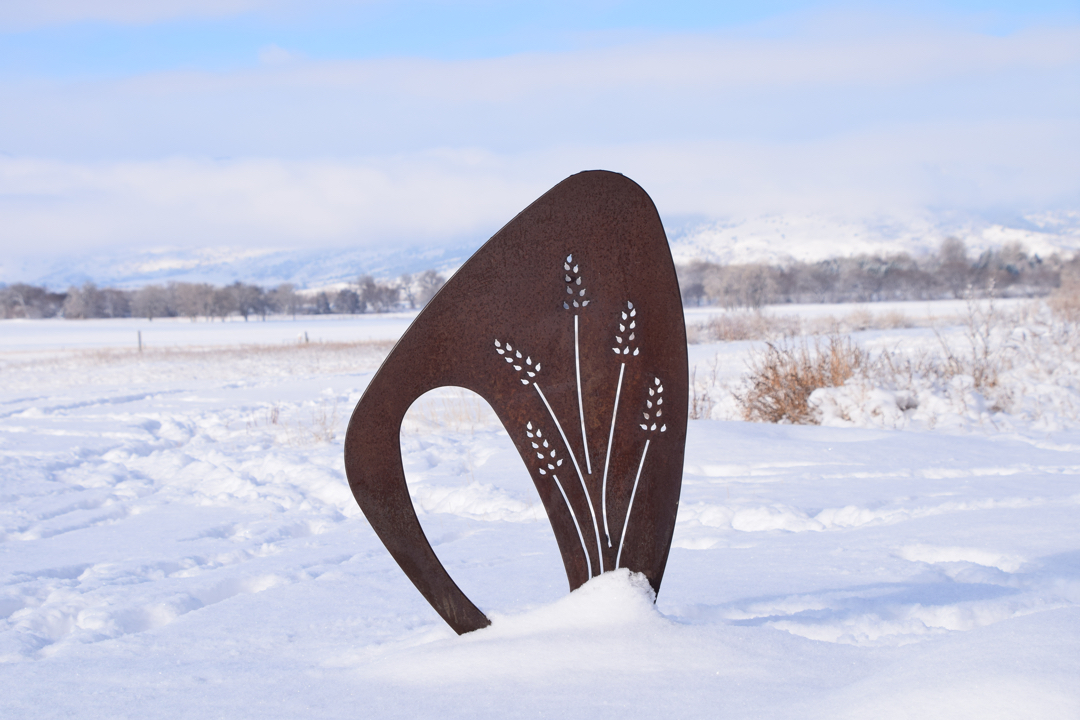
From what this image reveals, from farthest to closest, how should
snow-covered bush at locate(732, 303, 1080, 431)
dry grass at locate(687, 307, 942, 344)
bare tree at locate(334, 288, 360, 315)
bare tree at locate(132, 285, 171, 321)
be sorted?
bare tree at locate(334, 288, 360, 315) < bare tree at locate(132, 285, 171, 321) < dry grass at locate(687, 307, 942, 344) < snow-covered bush at locate(732, 303, 1080, 431)

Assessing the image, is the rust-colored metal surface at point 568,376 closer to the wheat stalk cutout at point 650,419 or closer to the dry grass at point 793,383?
the wheat stalk cutout at point 650,419

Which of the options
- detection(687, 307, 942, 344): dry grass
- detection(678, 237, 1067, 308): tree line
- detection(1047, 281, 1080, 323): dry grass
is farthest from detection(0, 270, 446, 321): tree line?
detection(1047, 281, 1080, 323): dry grass

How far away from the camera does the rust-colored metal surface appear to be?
2.59 m

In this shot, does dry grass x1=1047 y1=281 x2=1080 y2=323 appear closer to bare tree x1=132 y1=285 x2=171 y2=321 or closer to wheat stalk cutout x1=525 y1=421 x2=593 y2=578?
wheat stalk cutout x1=525 y1=421 x2=593 y2=578

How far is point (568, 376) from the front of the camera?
271 cm

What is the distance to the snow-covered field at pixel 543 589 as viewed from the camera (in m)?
2.12

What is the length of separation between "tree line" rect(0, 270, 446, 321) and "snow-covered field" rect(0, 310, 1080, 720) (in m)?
71.4

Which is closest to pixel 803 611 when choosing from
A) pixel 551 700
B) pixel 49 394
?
pixel 551 700

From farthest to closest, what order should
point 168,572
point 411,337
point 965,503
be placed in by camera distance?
1. point 965,503
2. point 168,572
3. point 411,337

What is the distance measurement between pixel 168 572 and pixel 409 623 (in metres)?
1.75

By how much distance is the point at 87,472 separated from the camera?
6742mm

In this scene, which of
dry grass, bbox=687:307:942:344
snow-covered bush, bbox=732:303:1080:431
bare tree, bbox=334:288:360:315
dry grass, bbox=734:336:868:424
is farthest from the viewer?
bare tree, bbox=334:288:360:315

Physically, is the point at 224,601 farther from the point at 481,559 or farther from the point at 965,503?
the point at 965,503

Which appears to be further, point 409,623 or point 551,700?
point 409,623
